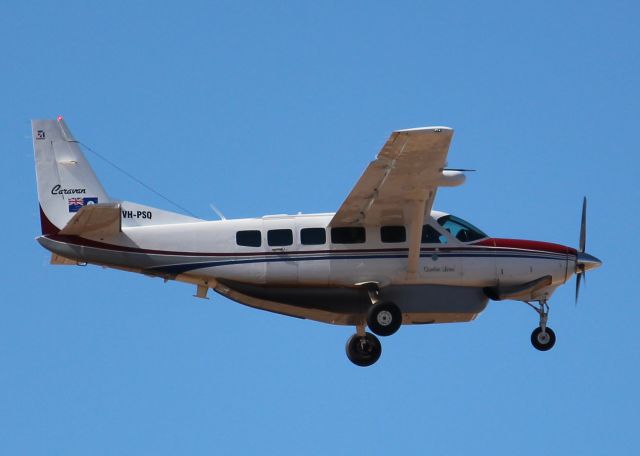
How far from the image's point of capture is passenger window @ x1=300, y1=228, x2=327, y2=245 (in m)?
36.9

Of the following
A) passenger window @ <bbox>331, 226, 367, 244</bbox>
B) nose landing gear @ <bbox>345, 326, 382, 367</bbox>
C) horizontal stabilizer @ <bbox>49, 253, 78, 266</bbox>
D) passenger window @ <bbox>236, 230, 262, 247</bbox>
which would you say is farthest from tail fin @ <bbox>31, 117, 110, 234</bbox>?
nose landing gear @ <bbox>345, 326, 382, 367</bbox>

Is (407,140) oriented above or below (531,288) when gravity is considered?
above

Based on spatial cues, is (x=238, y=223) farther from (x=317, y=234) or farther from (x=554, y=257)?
(x=554, y=257)

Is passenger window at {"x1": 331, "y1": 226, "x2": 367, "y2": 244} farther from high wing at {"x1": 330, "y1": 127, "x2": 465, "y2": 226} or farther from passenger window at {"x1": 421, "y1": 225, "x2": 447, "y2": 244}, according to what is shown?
passenger window at {"x1": 421, "y1": 225, "x2": 447, "y2": 244}

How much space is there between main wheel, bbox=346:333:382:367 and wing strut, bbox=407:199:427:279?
2.02 meters

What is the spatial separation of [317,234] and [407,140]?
14.7 feet

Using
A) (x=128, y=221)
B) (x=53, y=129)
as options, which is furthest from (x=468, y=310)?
(x=53, y=129)

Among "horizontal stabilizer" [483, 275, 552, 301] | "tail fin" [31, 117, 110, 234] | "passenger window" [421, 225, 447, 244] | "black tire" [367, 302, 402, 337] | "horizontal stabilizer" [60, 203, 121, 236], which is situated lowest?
"black tire" [367, 302, 402, 337]

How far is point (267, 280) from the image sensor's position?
1439 inches

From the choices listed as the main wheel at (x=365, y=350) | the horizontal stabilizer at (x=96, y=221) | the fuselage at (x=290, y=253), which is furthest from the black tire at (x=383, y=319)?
the horizontal stabilizer at (x=96, y=221)

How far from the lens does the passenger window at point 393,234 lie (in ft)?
122

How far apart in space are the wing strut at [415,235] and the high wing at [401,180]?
3.0 inches

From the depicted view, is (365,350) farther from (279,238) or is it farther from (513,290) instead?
(513,290)

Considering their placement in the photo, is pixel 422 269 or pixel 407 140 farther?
pixel 422 269
